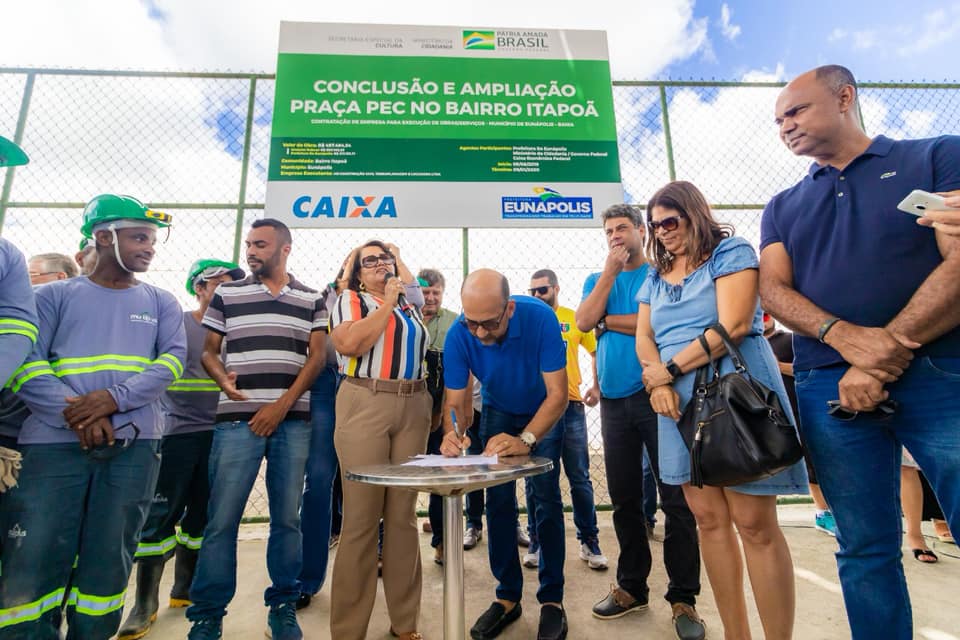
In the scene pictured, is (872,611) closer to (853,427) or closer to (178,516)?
(853,427)

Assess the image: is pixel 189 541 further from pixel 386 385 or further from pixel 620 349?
pixel 620 349

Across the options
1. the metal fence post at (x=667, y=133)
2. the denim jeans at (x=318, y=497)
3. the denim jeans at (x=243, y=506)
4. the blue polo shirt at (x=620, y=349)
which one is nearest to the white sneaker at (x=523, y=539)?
the denim jeans at (x=318, y=497)

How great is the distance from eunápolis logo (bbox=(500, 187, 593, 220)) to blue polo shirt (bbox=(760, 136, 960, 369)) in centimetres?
257

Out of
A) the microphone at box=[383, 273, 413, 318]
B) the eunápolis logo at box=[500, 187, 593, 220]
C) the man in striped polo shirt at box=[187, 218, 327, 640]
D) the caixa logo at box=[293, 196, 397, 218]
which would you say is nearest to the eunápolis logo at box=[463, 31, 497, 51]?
the eunápolis logo at box=[500, 187, 593, 220]

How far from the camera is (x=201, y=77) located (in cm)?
418

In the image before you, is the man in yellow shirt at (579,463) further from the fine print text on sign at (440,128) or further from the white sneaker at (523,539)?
the fine print text on sign at (440,128)

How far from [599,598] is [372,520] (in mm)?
1367

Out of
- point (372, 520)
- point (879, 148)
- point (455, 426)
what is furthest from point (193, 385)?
point (879, 148)

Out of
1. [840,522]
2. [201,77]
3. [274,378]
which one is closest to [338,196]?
[201,77]

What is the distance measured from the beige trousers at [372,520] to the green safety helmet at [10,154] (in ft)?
4.77

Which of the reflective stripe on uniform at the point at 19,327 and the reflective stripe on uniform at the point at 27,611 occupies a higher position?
the reflective stripe on uniform at the point at 19,327

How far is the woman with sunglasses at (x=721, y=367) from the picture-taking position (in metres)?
1.53

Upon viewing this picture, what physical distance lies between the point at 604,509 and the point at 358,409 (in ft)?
9.51

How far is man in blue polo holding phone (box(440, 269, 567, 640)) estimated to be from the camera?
2156mm
